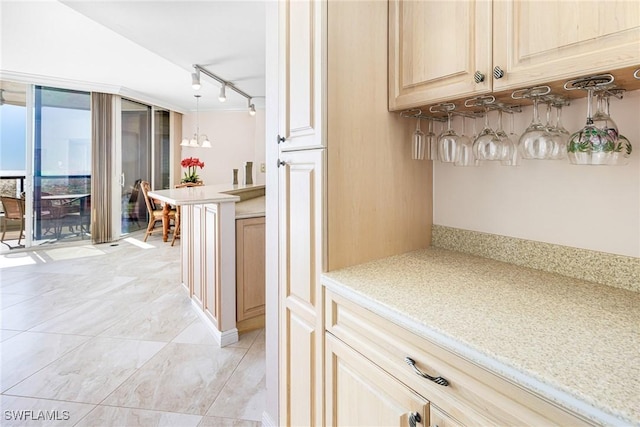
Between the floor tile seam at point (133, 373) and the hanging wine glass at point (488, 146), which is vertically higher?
the hanging wine glass at point (488, 146)

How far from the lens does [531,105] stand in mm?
1196

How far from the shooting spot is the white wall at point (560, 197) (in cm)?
101

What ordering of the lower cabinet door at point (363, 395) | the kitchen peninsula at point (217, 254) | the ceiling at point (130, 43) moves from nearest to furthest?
the lower cabinet door at point (363, 395) → the kitchen peninsula at point (217, 254) → the ceiling at point (130, 43)

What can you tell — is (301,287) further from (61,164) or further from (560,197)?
(61,164)

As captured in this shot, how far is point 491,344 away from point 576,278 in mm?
641

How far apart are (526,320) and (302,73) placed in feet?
3.46

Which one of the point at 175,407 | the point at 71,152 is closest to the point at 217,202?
the point at 175,407

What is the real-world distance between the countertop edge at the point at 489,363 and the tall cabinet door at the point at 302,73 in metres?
0.56

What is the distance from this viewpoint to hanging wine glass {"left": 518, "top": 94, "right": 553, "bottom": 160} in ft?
3.39

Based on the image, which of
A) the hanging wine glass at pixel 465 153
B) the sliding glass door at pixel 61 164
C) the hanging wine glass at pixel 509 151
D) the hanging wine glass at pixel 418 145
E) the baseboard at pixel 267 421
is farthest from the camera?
the sliding glass door at pixel 61 164

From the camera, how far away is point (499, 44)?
3.17 ft

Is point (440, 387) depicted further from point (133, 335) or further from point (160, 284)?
point (160, 284)

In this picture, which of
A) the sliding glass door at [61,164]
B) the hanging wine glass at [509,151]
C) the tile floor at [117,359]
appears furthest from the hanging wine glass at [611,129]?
the sliding glass door at [61,164]

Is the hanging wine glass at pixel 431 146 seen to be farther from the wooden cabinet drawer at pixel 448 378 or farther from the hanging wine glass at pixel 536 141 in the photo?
the wooden cabinet drawer at pixel 448 378
